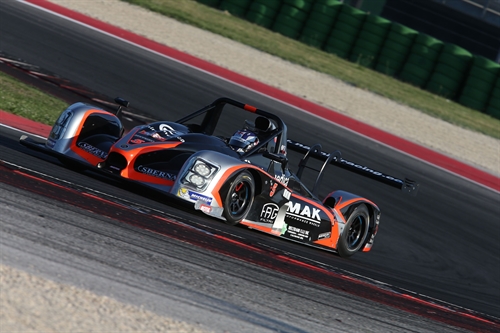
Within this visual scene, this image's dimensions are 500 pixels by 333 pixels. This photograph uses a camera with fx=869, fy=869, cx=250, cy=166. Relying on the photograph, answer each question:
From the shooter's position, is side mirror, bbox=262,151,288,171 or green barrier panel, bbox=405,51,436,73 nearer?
side mirror, bbox=262,151,288,171

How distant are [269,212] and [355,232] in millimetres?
1737

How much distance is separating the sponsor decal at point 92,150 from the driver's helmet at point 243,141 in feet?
4.12

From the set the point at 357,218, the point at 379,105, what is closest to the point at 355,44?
the point at 379,105

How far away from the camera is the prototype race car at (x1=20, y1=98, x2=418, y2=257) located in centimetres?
761

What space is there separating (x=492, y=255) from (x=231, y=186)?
5.96 m

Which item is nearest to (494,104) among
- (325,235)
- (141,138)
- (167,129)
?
(325,235)

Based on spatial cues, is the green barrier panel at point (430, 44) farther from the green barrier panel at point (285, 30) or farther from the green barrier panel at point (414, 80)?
the green barrier panel at point (285, 30)

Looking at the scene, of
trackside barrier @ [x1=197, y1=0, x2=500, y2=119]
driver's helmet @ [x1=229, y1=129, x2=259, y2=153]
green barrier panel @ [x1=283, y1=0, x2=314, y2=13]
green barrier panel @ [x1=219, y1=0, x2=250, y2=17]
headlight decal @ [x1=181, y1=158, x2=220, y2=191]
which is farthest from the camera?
green barrier panel @ [x1=219, y1=0, x2=250, y2=17]

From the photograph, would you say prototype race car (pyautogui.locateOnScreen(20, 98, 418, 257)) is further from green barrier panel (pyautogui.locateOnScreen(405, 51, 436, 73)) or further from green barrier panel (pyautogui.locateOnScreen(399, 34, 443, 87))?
green barrier panel (pyautogui.locateOnScreen(405, 51, 436, 73))

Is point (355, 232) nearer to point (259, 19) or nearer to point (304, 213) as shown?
point (304, 213)

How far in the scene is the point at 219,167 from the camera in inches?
298

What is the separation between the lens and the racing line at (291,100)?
1811cm

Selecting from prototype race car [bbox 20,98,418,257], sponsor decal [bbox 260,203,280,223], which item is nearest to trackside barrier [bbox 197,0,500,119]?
prototype race car [bbox 20,98,418,257]

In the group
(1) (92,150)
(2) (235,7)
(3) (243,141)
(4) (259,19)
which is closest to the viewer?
(1) (92,150)
